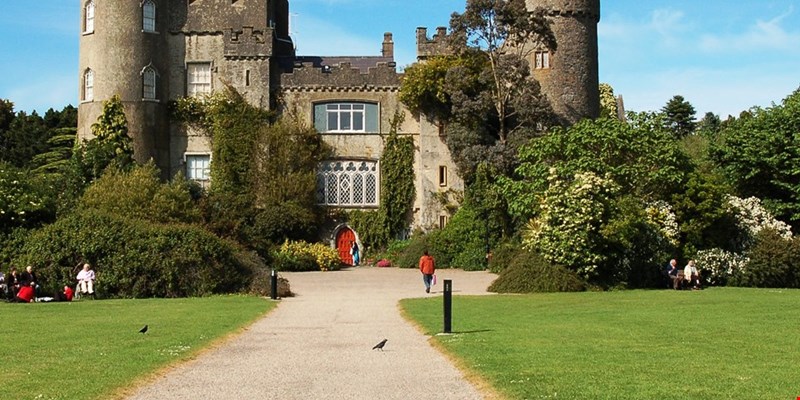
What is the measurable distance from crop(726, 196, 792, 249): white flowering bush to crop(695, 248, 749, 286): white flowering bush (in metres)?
1.00

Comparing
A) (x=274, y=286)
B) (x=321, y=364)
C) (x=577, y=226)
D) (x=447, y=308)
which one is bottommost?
(x=321, y=364)

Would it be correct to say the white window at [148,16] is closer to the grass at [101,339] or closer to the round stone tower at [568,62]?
the round stone tower at [568,62]

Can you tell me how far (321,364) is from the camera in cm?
1477

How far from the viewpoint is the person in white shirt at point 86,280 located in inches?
1177

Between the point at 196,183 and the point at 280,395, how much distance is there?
3585 cm

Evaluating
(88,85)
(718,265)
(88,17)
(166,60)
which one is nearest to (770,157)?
(718,265)

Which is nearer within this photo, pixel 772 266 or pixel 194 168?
pixel 772 266

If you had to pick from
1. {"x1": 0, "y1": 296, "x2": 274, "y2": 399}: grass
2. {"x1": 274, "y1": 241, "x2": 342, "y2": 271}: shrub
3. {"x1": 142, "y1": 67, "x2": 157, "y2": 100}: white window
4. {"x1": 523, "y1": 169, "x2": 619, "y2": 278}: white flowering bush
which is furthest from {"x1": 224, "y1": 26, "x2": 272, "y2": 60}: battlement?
{"x1": 0, "y1": 296, "x2": 274, "y2": 399}: grass

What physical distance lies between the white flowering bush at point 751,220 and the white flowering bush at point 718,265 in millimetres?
996

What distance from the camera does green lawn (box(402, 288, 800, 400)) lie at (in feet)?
38.6

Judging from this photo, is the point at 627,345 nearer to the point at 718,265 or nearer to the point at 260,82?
the point at 718,265

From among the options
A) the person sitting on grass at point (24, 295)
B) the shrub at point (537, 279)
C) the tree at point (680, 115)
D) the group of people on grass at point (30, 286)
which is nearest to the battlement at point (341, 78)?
the shrub at point (537, 279)

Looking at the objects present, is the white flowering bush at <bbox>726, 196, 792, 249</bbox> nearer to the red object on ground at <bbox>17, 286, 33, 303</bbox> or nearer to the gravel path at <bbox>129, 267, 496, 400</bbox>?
the gravel path at <bbox>129, 267, 496, 400</bbox>

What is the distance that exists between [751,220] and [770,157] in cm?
507
